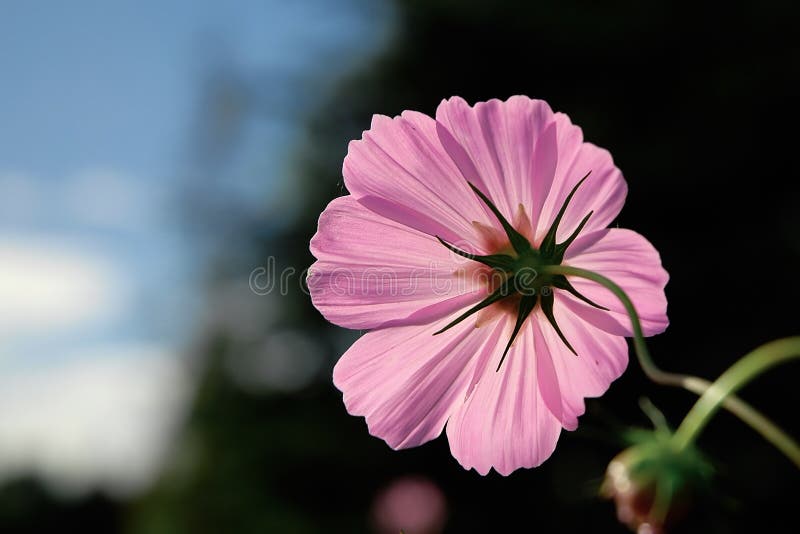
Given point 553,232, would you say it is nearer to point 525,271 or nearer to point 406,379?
point 525,271

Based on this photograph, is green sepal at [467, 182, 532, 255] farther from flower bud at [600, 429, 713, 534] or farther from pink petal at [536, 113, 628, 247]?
flower bud at [600, 429, 713, 534]

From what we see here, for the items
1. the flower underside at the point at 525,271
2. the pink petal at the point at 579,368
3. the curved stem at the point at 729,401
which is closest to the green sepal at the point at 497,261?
the flower underside at the point at 525,271

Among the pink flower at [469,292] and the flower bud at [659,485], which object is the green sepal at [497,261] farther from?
the flower bud at [659,485]

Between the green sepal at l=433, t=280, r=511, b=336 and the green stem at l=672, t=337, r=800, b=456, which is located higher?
the green stem at l=672, t=337, r=800, b=456

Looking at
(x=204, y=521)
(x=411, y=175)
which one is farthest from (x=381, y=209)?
(x=204, y=521)

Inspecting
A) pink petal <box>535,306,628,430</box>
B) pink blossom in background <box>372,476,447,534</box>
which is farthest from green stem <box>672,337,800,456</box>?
pink blossom in background <box>372,476,447,534</box>

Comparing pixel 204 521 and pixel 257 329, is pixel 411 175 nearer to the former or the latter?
pixel 257 329

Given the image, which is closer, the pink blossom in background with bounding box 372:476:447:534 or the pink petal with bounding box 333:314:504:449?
the pink petal with bounding box 333:314:504:449

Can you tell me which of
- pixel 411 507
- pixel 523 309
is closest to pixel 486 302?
pixel 523 309
